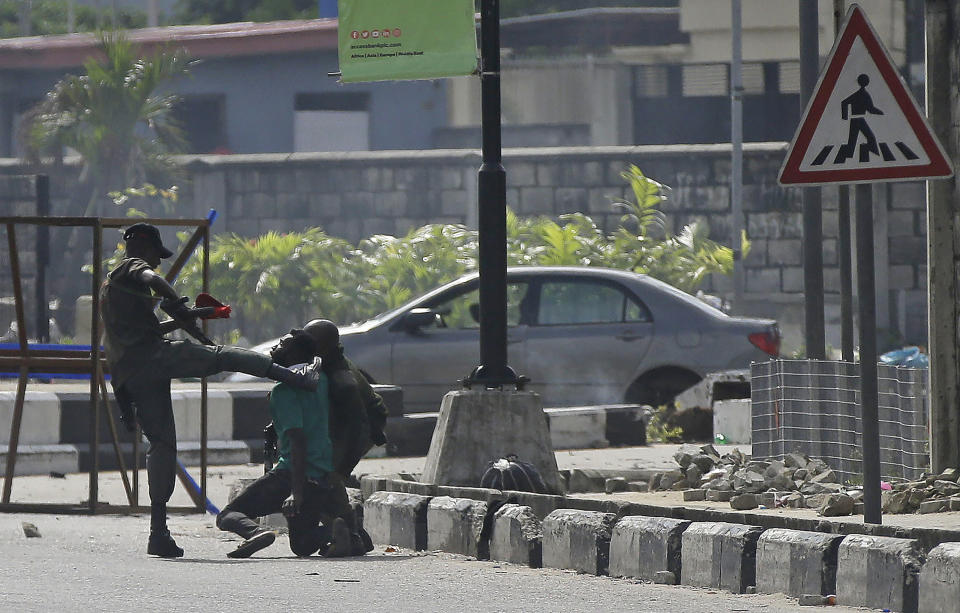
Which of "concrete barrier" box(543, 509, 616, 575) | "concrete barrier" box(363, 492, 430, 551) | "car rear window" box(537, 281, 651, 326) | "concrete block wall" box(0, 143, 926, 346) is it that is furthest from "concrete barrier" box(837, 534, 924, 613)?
"concrete block wall" box(0, 143, 926, 346)

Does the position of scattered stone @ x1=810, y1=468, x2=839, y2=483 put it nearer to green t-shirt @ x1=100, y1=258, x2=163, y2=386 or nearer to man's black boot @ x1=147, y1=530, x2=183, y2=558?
man's black boot @ x1=147, y1=530, x2=183, y2=558

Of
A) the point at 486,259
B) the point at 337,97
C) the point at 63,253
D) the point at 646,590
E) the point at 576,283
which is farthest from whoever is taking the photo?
the point at 337,97

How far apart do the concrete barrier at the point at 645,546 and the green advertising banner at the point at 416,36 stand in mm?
3041

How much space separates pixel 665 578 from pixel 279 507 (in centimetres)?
214

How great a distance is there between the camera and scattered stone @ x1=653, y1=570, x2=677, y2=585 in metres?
7.69

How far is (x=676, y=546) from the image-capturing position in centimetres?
773

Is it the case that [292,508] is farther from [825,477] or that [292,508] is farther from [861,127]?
[861,127]

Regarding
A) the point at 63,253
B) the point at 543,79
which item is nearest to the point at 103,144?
the point at 63,253

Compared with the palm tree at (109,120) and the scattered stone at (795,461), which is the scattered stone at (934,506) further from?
the palm tree at (109,120)

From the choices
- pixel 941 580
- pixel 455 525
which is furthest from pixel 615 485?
pixel 941 580

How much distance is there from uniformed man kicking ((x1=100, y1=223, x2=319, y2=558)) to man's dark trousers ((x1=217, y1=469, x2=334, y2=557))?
0.31 m

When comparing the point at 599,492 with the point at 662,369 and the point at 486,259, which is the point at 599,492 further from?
the point at 662,369

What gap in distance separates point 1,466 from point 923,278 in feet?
60.1

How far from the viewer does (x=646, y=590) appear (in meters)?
7.50
